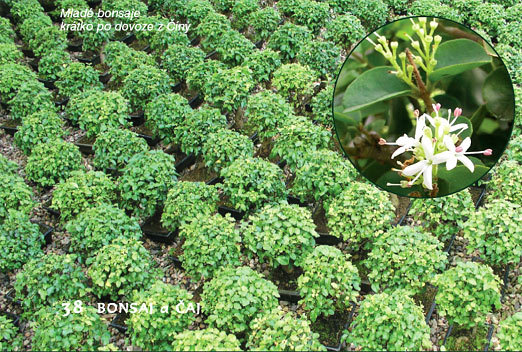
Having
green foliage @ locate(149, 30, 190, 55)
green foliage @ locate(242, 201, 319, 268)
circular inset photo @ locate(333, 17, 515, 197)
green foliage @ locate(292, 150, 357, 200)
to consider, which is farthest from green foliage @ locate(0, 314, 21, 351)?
green foliage @ locate(149, 30, 190, 55)

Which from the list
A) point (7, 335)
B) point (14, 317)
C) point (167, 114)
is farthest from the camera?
point (167, 114)

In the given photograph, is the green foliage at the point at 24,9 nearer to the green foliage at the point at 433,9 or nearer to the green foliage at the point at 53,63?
the green foliage at the point at 53,63

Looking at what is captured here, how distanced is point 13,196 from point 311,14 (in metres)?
4.83

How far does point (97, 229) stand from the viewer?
542cm

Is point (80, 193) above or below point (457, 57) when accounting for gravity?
below

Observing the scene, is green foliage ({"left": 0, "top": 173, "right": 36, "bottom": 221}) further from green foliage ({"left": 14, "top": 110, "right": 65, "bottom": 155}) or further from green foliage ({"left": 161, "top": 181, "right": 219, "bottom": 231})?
green foliage ({"left": 161, "top": 181, "right": 219, "bottom": 231})

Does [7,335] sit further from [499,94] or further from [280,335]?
[499,94]

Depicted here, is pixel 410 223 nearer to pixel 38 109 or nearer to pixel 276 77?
pixel 276 77

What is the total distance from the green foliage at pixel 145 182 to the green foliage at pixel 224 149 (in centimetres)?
45

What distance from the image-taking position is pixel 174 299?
15.8 feet

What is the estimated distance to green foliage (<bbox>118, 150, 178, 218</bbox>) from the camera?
19.3 ft

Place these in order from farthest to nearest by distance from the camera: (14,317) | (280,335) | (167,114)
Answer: (167,114) → (14,317) → (280,335)

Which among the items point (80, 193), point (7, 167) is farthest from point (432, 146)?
point (7, 167)

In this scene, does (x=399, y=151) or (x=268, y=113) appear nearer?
(x=399, y=151)
